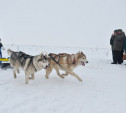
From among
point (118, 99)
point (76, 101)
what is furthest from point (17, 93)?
point (118, 99)

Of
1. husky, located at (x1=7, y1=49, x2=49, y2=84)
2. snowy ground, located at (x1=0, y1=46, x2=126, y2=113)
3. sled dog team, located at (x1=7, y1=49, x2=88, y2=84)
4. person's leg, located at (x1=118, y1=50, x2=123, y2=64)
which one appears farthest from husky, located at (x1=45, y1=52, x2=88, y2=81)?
person's leg, located at (x1=118, y1=50, x2=123, y2=64)

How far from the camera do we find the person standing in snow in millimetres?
7691

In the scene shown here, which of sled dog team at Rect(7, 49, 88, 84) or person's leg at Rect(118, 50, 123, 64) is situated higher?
sled dog team at Rect(7, 49, 88, 84)

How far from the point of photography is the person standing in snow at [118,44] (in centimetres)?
769

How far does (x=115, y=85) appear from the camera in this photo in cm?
430

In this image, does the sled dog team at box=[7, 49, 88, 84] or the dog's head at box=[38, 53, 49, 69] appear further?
the sled dog team at box=[7, 49, 88, 84]

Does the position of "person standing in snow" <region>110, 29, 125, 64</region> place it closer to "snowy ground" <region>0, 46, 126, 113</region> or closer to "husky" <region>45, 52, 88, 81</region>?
"snowy ground" <region>0, 46, 126, 113</region>

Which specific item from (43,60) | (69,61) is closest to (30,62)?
(43,60)

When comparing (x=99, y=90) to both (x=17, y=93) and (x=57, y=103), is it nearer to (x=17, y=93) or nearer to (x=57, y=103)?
(x=57, y=103)

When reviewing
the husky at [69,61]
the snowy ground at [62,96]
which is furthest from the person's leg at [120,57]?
the husky at [69,61]

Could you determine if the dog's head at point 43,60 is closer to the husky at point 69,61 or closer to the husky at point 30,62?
the husky at point 30,62

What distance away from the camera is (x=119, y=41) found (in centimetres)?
774

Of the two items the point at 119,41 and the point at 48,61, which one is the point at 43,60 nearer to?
the point at 48,61

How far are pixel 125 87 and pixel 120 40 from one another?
420 centimetres
